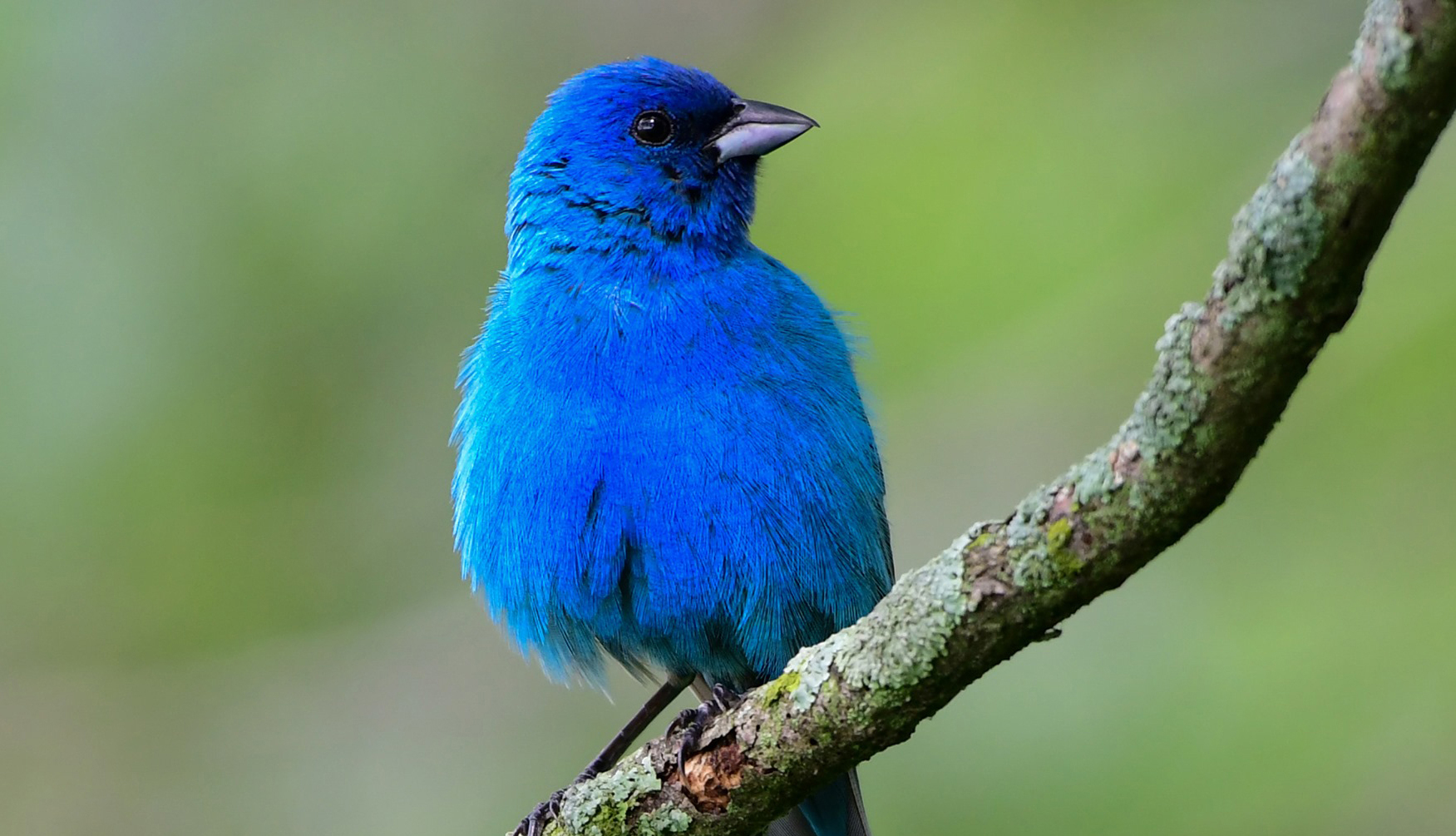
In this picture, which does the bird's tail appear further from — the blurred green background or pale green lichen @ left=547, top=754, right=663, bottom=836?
pale green lichen @ left=547, top=754, right=663, bottom=836

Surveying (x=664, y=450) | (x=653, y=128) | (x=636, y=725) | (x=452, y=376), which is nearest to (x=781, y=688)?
(x=664, y=450)

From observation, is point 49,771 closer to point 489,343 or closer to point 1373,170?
point 489,343

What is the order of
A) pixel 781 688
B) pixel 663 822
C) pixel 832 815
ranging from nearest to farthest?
pixel 781 688
pixel 663 822
pixel 832 815

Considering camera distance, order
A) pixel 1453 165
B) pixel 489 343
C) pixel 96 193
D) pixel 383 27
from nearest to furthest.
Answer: pixel 489 343, pixel 1453 165, pixel 96 193, pixel 383 27

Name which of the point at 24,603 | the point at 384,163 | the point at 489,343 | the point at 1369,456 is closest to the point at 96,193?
the point at 384,163

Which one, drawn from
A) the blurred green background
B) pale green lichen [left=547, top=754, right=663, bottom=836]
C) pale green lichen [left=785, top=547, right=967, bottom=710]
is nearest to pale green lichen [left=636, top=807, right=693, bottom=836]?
pale green lichen [left=547, top=754, right=663, bottom=836]

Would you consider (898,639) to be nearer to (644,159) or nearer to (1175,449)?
(1175,449)
